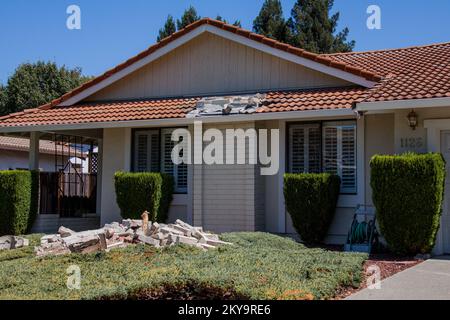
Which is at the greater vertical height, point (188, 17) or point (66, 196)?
point (188, 17)

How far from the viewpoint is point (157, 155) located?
14820mm

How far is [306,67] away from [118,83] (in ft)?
17.4

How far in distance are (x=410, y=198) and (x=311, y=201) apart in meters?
2.29

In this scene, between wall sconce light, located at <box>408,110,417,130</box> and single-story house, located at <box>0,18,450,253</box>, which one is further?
single-story house, located at <box>0,18,450,253</box>

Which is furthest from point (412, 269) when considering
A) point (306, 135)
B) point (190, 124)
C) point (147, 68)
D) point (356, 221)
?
point (147, 68)

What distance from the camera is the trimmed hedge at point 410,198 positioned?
1034 cm

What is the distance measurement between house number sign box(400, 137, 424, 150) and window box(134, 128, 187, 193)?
536 centimetres

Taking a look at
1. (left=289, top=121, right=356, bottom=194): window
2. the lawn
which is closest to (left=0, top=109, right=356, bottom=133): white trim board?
(left=289, top=121, right=356, bottom=194): window

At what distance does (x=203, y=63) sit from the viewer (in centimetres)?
1492

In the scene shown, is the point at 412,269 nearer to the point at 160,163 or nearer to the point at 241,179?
the point at 241,179

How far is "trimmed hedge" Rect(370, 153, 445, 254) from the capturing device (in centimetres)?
1034

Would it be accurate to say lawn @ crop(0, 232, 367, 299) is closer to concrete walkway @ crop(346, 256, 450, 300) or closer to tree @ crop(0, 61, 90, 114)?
concrete walkway @ crop(346, 256, 450, 300)

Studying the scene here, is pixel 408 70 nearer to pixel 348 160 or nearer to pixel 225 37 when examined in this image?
pixel 348 160

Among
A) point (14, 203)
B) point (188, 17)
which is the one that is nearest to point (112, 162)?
point (14, 203)
